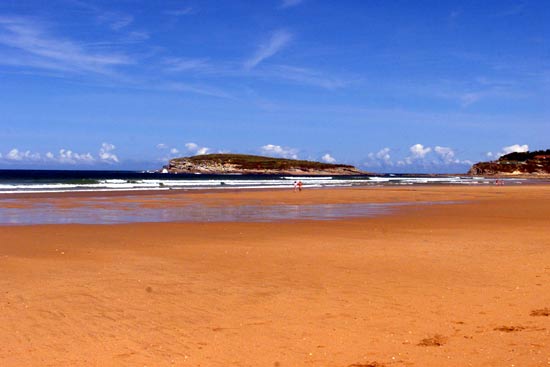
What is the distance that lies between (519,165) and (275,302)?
16737 centimetres

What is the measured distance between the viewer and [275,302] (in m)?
7.91

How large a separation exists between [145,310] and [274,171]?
174 metres

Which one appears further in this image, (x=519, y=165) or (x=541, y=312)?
(x=519, y=165)

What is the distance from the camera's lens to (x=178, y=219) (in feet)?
69.2

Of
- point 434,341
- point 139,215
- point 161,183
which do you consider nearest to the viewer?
point 434,341

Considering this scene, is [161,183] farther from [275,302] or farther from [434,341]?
[434,341]

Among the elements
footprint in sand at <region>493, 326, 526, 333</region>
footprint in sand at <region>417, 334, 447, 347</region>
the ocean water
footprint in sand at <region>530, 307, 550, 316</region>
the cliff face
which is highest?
the cliff face

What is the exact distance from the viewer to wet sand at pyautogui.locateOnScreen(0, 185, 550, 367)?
5.90 m

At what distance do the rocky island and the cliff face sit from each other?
41.9 meters

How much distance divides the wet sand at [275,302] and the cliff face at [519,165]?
155 m

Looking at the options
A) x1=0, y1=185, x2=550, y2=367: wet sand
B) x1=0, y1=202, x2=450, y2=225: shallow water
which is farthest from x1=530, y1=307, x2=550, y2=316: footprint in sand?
x1=0, y1=202, x2=450, y2=225: shallow water

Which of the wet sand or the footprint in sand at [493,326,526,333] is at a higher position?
the wet sand

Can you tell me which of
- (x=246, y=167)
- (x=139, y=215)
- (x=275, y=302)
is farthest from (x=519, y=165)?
(x=275, y=302)

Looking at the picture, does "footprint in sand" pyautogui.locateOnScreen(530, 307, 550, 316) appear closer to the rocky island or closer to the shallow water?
the shallow water
